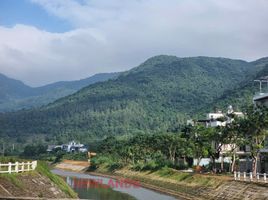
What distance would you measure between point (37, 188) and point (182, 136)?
5371 centimetres

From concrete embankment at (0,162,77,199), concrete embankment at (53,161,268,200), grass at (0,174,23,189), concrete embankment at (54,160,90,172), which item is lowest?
concrete embankment at (54,160,90,172)

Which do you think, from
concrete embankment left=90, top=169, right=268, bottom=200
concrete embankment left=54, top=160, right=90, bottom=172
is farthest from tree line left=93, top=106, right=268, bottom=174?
concrete embankment left=54, top=160, right=90, bottom=172

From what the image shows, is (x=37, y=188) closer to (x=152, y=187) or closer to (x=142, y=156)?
(x=152, y=187)

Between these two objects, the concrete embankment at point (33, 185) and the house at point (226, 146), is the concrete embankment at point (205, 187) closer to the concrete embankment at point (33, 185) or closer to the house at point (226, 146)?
the house at point (226, 146)

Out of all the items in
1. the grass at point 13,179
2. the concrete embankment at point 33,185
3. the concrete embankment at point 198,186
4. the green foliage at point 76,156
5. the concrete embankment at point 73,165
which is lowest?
the concrete embankment at point 73,165

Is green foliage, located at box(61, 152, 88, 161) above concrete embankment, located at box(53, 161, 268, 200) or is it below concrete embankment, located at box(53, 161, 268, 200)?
below

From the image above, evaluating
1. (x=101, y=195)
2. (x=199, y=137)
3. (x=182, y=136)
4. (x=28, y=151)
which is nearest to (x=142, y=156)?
(x=182, y=136)

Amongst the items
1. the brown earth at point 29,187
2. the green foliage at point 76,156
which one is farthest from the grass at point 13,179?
the green foliage at point 76,156

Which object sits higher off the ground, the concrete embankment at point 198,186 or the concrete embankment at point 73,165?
the concrete embankment at point 198,186

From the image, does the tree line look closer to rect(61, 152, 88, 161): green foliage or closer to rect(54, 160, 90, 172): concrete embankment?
rect(54, 160, 90, 172): concrete embankment

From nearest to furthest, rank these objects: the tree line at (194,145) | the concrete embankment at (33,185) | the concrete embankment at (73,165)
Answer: the concrete embankment at (33,185)
the tree line at (194,145)
the concrete embankment at (73,165)

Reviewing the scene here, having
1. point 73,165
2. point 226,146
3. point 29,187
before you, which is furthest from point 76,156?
point 29,187

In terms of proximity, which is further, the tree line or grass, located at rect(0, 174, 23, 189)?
the tree line

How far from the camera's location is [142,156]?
116m
